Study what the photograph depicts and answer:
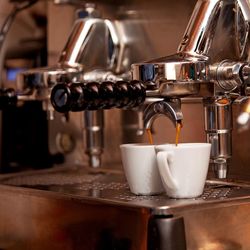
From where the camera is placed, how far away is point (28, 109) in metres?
1.30

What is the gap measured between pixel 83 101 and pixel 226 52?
0.21 meters

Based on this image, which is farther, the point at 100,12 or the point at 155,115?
the point at 100,12

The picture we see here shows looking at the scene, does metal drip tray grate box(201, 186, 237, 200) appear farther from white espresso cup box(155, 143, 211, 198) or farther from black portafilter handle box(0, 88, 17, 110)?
black portafilter handle box(0, 88, 17, 110)

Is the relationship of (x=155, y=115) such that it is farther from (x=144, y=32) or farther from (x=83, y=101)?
(x=144, y=32)

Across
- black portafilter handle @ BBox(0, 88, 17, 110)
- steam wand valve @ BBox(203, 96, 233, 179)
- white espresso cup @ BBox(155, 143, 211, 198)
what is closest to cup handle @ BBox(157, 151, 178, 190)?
white espresso cup @ BBox(155, 143, 211, 198)

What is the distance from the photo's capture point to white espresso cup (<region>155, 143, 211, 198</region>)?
71 cm

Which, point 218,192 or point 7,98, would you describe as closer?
point 218,192

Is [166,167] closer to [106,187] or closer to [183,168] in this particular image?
[183,168]

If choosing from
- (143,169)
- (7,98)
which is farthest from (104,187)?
(7,98)

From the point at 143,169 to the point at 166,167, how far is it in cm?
6

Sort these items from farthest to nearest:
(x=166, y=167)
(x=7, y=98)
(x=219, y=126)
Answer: (x=7, y=98) → (x=219, y=126) → (x=166, y=167)

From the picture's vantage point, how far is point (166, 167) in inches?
27.8

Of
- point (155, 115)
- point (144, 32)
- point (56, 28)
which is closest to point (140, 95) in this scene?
point (155, 115)

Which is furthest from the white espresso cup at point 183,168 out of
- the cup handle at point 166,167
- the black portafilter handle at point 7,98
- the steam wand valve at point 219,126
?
the black portafilter handle at point 7,98
